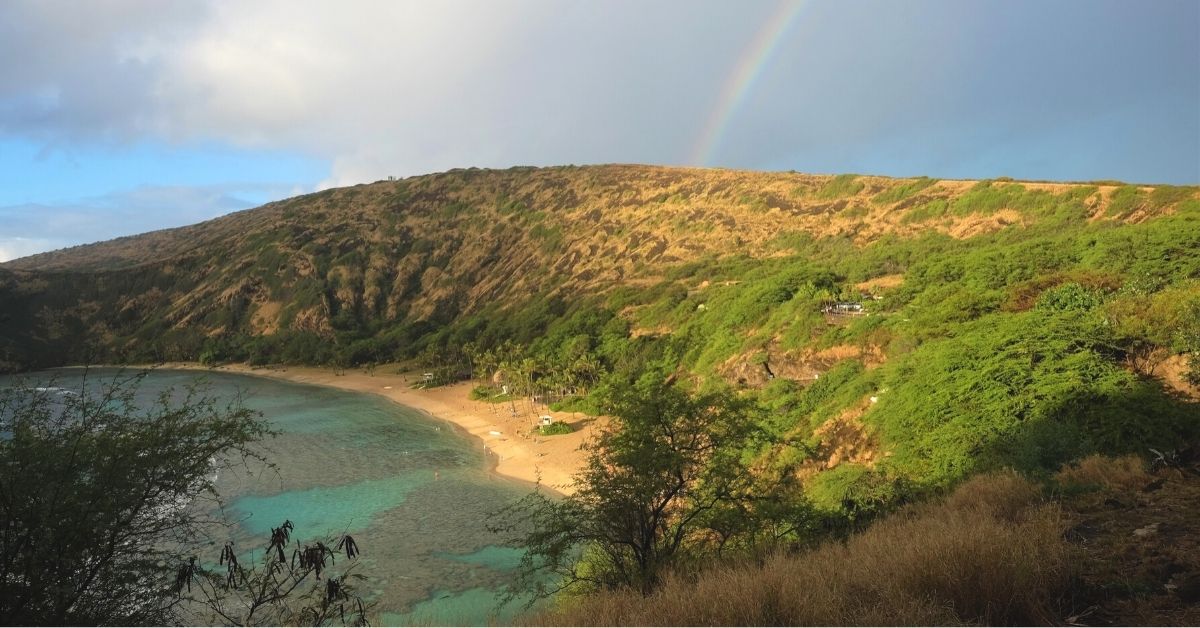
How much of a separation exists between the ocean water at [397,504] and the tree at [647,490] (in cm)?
285

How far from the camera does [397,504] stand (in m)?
34.7

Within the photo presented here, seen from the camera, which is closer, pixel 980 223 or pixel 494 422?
pixel 494 422

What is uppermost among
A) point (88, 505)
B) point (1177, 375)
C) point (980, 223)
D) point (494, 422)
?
point (980, 223)

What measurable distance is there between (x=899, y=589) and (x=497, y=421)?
53.3 meters

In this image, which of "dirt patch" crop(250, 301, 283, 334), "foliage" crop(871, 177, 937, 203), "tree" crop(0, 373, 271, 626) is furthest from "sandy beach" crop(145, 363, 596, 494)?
"foliage" crop(871, 177, 937, 203)

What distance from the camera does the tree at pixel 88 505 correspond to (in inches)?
286

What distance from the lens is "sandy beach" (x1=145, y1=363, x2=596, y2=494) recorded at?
40.9m

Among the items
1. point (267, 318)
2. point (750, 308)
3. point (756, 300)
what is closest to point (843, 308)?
point (750, 308)

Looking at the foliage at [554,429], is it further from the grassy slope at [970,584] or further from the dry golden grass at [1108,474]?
the grassy slope at [970,584]

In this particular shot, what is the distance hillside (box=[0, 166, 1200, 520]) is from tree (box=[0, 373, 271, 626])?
1639 cm

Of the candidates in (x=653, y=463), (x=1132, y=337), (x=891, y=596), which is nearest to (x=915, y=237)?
(x=1132, y=337)

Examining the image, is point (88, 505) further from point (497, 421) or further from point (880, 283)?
point (880, 283)

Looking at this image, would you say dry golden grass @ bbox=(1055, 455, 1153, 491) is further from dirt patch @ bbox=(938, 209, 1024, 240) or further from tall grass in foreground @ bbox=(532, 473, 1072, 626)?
Answer: dirt patch @ bbox=(938, 209, 1024, 240)

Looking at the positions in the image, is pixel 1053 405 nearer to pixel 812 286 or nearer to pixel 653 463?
pixel 653 463
